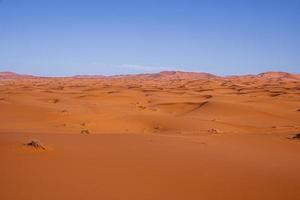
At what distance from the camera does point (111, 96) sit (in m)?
31.9

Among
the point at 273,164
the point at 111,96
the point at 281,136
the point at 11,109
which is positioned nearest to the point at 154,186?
the point at 273,164

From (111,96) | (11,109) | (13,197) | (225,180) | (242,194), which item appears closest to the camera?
(13,197)

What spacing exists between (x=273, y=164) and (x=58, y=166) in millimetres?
3366

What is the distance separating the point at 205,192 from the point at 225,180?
585mm

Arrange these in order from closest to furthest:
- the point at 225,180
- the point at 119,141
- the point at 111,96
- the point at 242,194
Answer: the point at 242,194
the point at 225,180
the point at 119,141
the point at 111,96

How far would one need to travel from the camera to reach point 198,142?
8617 mm

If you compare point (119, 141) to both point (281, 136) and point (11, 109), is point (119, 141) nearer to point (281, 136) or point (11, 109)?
point (281, 136)

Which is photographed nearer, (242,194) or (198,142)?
(242,194)

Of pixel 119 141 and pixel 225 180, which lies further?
pixel 119 141

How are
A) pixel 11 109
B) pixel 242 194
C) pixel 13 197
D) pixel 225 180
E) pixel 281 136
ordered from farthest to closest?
1. pixel 11 109
2. pixel 281 136
3. pixel 225 180
4. pixel 242 194
5. pixel 13 197

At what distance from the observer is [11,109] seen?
1853 centimetres

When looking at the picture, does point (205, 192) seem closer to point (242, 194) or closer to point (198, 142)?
point (242, 194)

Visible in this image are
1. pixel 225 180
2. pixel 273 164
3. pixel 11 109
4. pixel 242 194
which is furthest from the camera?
pixel 11 109

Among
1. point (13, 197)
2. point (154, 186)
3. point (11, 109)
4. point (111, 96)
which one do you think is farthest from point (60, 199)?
point (111, 96)
